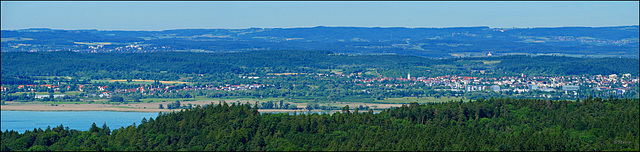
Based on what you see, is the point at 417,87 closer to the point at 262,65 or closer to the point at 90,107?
the point at 90,107

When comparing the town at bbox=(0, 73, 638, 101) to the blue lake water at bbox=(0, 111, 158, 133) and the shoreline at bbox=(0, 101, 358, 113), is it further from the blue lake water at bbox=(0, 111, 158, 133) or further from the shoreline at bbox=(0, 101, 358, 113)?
the blue lake water at bbox=(0, 111, 158, 133)

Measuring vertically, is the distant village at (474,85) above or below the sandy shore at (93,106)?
above

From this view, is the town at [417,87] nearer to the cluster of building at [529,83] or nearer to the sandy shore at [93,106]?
the cluster of building at [529,83]

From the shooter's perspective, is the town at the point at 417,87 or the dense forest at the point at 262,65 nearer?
the town at the point at 417,87

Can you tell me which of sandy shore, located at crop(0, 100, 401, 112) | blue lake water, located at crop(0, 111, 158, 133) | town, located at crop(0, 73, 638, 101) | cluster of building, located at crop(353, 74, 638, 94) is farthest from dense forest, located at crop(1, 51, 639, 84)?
blue lake water, located at crop(0, 111, 158, 133)

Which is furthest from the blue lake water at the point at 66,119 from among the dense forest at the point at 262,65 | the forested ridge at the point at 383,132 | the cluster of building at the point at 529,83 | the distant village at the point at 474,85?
the cluster of building at the point at 529,83
